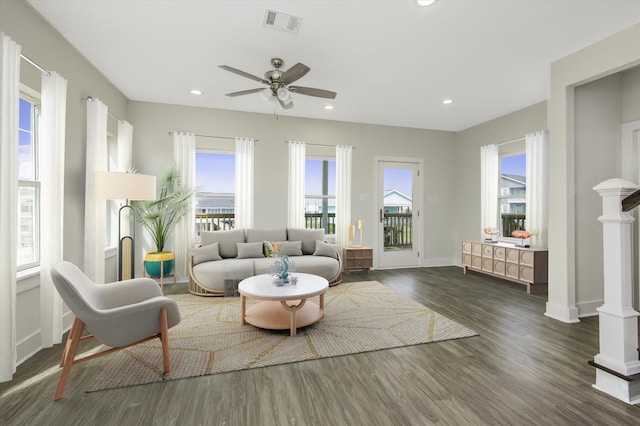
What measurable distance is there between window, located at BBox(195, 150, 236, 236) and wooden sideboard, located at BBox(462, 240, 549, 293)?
429 centimetres

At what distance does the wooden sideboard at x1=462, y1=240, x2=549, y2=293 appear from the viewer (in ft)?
14.2

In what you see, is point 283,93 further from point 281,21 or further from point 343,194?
point 343,194

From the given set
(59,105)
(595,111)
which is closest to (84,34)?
(59,105)

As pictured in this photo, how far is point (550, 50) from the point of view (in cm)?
314

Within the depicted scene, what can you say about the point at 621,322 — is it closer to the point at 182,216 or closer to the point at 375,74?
the point at 375,74

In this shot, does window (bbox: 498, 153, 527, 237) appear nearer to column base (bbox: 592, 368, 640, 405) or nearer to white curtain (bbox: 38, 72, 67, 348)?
column base (bbox: 592, 368, 640, 405)

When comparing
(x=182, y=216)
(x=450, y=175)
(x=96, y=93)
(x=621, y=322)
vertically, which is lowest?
(x=621, y=322)

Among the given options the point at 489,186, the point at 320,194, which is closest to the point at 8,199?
the point at 320,194

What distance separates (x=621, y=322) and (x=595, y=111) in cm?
264

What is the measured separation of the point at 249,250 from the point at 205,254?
646mm

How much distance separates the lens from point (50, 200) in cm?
262

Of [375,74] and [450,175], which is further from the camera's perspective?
[450,175]

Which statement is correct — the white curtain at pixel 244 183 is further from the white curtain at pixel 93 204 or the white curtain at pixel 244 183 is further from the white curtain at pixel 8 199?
the white curtain at pixel 8 199

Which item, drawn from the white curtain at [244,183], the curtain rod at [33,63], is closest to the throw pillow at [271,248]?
the white curtain at [244,183]
